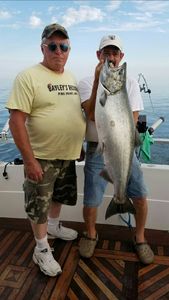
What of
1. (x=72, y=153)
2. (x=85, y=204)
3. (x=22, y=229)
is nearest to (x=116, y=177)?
(x=72, y=153)

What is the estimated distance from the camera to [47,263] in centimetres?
264

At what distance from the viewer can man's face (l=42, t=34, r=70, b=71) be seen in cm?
241

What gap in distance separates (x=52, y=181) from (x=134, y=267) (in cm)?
104

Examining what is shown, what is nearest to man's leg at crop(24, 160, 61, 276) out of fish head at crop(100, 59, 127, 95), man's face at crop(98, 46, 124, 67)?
fish head at crop(100, 59, 127, 95)

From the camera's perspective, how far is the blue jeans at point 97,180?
2.73m

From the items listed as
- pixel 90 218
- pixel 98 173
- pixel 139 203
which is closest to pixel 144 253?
pixel 139 203

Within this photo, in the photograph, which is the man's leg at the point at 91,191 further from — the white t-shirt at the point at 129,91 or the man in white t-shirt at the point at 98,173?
the white t-shirt at the point at 129,91

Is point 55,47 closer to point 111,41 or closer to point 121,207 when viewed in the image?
point 111,41

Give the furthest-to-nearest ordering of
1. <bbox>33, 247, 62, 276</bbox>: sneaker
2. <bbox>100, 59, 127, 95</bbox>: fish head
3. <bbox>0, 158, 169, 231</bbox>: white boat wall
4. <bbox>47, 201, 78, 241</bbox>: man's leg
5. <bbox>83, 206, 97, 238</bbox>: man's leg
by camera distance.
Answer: <bbox>0, 158, 169, 231</bbox>: white boat wall < <bbox>47, 201, 78, 241</bbox>: man's leg < <bbox>83, 206, 97, 238</bbox>: man's leg < <bbox>33, 247, 62, 276</bbox>: sneaker < <bbox>100, 59, 127, 95</bbox>: fish head

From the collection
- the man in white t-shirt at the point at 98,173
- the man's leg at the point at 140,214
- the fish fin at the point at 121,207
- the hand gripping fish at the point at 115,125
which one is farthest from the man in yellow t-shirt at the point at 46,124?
the man's leg at the point at 140,214

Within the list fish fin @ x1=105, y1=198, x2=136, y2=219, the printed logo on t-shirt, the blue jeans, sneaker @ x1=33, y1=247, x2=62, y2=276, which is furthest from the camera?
the blue jeans

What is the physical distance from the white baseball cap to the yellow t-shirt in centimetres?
38

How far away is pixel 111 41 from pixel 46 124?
2.76ft

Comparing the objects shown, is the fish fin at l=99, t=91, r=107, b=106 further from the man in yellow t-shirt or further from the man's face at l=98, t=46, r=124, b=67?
the man's face at l=98, t=46, r=124, b=67
